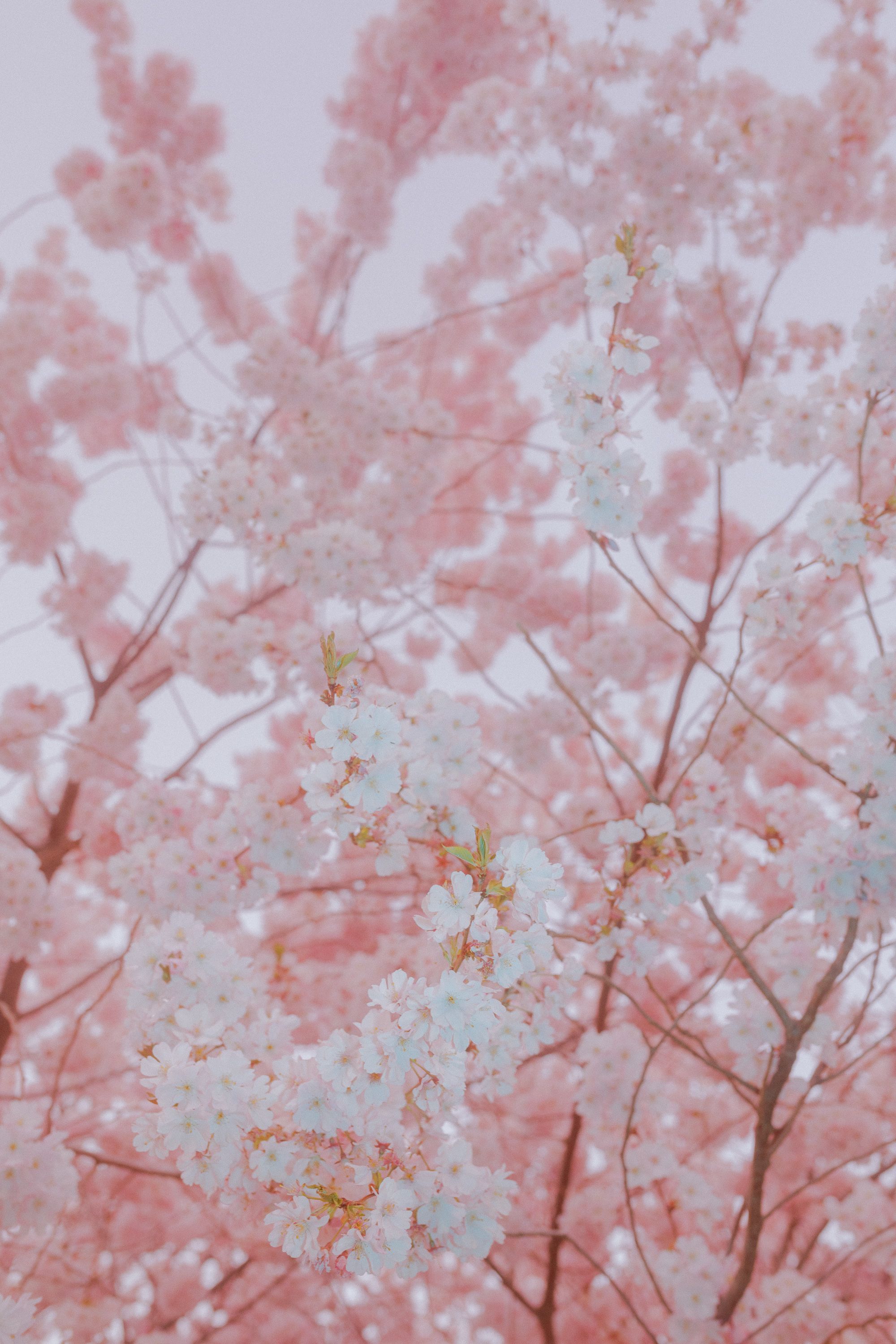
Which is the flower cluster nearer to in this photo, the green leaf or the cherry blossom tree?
the cherry blossom tree

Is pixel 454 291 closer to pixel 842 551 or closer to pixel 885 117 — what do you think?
pixel 885 117

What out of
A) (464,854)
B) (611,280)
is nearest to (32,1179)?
(464,854)

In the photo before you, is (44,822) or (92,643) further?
(92,643)

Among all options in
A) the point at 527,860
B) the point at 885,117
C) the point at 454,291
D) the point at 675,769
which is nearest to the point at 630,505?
the point at 527,860

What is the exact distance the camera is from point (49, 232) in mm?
7203

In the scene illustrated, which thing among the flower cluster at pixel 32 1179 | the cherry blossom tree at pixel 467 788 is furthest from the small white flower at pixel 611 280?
the flower cluster at pixel 32 1179

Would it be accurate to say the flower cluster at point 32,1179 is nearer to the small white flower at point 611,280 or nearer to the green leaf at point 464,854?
the green leaf at point 464,854

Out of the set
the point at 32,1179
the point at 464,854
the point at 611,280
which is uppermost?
the point at 611,280

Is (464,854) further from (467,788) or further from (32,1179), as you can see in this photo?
(467,788)

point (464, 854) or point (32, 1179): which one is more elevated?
point (32, 1179)

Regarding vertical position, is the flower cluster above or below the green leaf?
above

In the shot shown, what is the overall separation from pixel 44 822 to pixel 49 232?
515 centimetres

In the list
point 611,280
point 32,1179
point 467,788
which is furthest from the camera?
point 467,788

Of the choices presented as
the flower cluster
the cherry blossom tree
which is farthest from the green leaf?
the flower cluster
